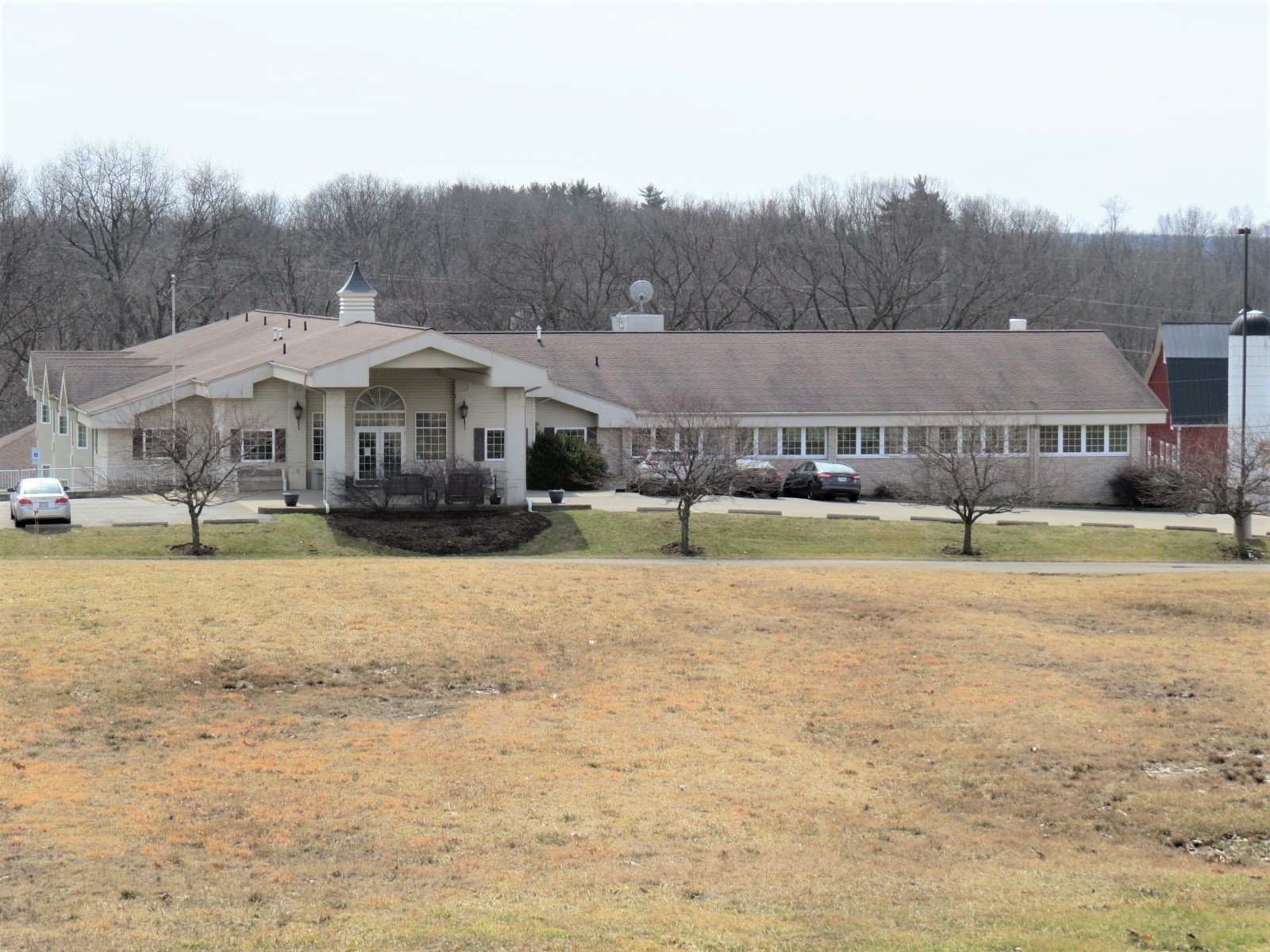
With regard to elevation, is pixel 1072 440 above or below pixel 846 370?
below

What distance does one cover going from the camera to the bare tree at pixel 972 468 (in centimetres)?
3731

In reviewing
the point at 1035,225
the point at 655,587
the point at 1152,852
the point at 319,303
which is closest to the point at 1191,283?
the point at 1035,225

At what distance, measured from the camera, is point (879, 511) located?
143ft

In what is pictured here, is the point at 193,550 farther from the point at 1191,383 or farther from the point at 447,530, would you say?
the point at 1191,383

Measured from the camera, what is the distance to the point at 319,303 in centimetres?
8350

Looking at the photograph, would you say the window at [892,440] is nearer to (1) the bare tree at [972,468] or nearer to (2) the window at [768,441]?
(1) the bare tree at [972,468]

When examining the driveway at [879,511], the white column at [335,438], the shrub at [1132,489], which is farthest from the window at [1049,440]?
the white column at [335,438]

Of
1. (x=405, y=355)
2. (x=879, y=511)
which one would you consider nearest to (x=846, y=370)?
(x=879, y=511)

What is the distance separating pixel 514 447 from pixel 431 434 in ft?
10.4

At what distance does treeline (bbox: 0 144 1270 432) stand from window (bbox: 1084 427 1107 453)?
29934 millimetres

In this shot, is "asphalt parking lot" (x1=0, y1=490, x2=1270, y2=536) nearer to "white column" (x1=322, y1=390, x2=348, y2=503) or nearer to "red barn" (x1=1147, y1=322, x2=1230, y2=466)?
"white column" (x1=322, y1=390, x2=348, y2=503)

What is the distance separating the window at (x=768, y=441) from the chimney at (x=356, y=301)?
46.1 feet

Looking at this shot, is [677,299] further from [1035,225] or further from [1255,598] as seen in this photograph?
[1255,598]

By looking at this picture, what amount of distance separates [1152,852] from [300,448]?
33988 millimetres
